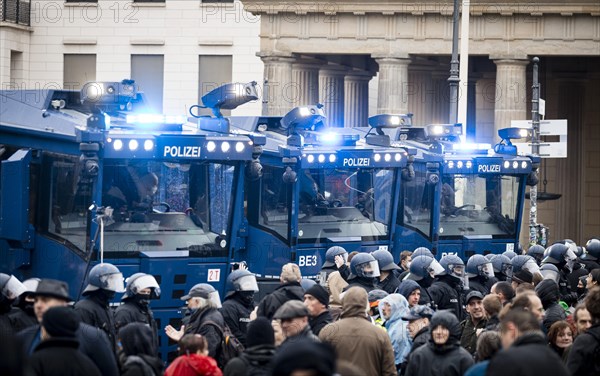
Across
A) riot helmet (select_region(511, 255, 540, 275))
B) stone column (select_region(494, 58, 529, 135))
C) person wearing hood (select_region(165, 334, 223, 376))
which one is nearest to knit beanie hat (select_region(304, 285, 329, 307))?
person wearing hood (select_region(165, 334, 223, 376))

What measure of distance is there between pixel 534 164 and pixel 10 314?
16.0 m

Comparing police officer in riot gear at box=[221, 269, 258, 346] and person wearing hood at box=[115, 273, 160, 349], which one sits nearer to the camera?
person wearing hood at box=[115, 273, 160, 349]

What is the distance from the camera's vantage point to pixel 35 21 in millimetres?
55250

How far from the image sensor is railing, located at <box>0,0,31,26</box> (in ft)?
175

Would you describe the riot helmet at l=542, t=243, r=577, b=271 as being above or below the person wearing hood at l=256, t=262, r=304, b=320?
above

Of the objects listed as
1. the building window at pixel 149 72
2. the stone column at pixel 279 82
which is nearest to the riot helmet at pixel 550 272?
the stone column at pixel 279 82

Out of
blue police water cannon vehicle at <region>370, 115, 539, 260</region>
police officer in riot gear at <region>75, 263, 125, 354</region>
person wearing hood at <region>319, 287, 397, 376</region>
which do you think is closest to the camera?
person wearing hood at <region>319, 287, 397, 376</region>

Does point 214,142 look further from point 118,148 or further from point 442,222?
point 442,222

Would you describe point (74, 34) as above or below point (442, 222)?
above

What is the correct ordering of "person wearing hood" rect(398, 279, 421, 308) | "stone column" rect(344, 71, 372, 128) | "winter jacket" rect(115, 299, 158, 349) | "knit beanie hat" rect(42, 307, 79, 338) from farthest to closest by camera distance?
"stone column" rect(344, 71, 372, 128), "person wearing hood" rect(398, 279, 421, 308), "winter jacket" rect(115, 299, 158, 349), "knit beanie hat" rect(42, 307, 79, 338)

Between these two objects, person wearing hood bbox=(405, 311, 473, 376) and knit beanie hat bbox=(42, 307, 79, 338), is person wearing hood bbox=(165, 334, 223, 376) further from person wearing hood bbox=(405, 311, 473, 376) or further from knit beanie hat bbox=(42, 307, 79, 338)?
knit beanie hat bbox=(42, 307, 79, 338)

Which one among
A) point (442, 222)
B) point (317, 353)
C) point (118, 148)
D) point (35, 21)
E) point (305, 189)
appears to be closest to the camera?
point (317, 353)

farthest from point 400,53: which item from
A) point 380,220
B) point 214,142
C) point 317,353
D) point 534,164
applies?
Result: point 317,353

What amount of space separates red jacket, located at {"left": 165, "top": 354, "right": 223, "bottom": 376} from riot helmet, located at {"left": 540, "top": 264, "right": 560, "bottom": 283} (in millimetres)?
7495
